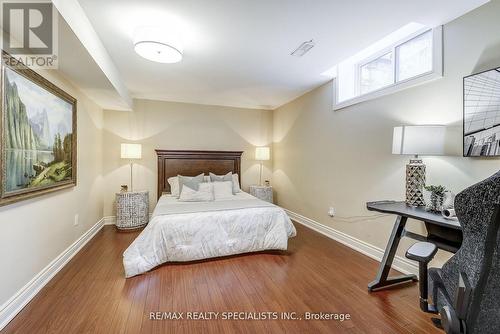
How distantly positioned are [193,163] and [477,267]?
13.9 ft

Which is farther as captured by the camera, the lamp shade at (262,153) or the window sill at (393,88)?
the lamp shade at (262,153)

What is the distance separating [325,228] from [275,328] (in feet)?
7.21

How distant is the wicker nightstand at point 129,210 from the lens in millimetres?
3705

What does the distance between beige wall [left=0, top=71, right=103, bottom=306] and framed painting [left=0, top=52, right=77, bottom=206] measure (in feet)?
0.44

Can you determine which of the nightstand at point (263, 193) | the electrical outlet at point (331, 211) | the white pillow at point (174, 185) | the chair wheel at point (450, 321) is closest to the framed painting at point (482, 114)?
the chair wheel at point (450, 321)

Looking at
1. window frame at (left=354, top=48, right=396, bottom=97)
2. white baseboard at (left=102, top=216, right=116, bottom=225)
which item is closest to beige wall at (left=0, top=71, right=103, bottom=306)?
white baseboard at (left=102, top=216, right=116, bottom=225)

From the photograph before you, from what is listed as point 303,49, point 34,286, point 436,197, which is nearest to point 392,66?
point 303,49

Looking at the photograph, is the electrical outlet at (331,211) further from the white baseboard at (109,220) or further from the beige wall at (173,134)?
the white baseboard at (109,220)

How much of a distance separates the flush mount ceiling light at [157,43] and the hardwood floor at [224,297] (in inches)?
89.0

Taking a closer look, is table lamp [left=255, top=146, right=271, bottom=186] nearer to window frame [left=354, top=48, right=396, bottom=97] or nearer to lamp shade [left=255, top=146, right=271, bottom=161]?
lamp shade [left=255, top=146, right=271, bottom=161]

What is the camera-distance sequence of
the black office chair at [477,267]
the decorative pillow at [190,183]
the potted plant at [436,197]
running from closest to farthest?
the black office chair at [477,267] → the potted plant at [436,197] → the decorative pillow at [190,183]

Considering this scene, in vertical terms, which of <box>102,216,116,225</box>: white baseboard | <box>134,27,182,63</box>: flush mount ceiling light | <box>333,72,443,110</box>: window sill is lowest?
<box>102,216,116,225</box>: white baseboard

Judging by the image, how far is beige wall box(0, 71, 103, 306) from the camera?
1689mm

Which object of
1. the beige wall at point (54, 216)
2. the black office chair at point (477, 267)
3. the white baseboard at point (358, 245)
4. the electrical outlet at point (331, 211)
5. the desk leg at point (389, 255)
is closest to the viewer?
the black office chair at point (477, 267)
